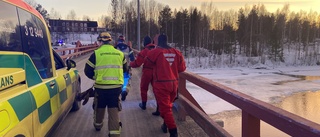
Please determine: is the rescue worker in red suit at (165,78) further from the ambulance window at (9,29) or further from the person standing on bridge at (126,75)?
the person standing on bridge at (126,75)

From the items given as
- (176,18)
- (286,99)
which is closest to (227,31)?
(176,18)

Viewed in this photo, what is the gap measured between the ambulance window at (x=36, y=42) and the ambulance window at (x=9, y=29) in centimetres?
17

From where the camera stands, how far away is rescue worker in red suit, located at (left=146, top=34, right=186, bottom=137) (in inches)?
196

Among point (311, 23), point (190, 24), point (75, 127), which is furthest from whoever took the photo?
point (311, 23)

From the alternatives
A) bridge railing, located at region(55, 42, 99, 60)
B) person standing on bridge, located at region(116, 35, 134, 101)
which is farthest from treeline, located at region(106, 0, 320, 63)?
person standing on bridge, located at region(116, 35, 134, 101)

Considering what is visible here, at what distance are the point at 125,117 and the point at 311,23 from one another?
274 feet

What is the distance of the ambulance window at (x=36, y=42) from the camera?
140 inches

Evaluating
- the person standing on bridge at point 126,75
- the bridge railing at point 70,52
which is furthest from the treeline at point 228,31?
the person standing on bridge at point 126,75

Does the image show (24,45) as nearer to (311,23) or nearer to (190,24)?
(190,24)

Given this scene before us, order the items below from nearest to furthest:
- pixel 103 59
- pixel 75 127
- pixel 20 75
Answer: pixel 20 75 < pixel 103 59 < pixel 75 127

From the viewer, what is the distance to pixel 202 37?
2569 inches

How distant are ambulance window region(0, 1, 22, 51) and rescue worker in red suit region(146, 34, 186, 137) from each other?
2283 millimetres

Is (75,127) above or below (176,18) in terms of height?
below

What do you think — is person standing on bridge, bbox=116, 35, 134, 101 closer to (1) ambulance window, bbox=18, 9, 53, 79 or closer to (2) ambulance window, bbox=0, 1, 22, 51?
(1) ambulance window, bbox=18, 9, 53, 79
